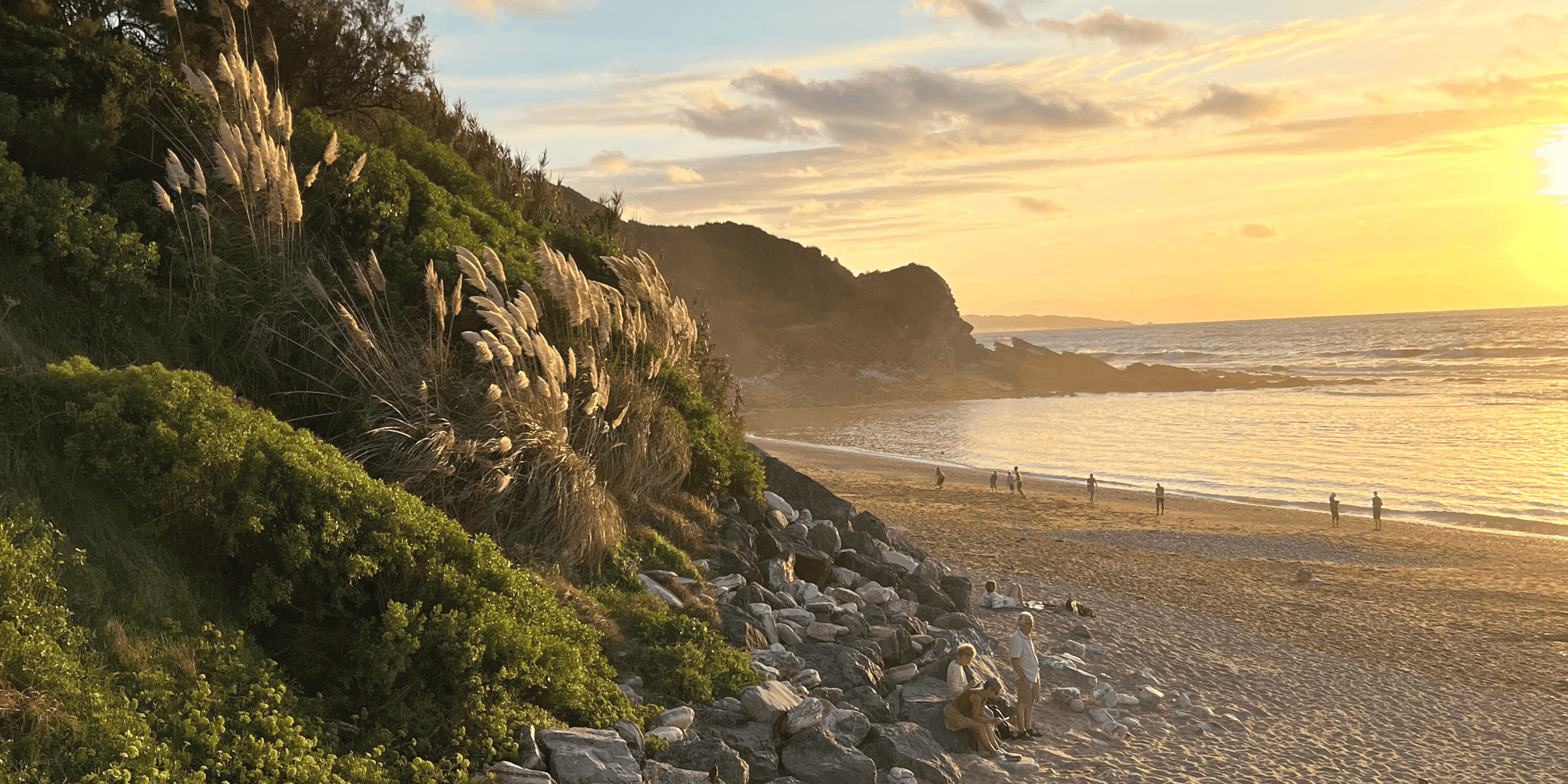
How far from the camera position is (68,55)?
8359mm

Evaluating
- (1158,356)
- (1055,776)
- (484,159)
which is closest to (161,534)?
(1055,776)

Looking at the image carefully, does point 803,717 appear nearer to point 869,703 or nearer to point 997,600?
point 869,703

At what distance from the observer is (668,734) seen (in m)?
6.21

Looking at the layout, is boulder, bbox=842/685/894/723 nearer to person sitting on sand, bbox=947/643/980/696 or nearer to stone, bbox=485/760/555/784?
person sitting on sand, bbox=947/643/980/696

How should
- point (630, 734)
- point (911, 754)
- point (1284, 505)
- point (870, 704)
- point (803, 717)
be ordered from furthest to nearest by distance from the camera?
1. point (1284, 505)
2. point (870, 704)
3. point (911, 754)
4. point (803, 717)
5. point (630, 734)

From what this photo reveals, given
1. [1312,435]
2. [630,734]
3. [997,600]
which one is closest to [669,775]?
[630,734]

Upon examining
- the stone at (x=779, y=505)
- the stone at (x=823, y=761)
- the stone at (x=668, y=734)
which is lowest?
the stone at (x=823, y=761)

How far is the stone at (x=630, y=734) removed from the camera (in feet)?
19.4

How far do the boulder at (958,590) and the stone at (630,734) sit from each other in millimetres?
6651

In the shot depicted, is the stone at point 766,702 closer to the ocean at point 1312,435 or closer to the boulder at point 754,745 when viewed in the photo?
the boulder at point 754,745

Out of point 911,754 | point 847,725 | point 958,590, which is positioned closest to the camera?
point 847,725

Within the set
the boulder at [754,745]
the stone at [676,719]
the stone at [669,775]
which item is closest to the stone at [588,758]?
the stone at [669,775]

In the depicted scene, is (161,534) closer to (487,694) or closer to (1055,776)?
(487,694)

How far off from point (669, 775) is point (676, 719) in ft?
2.09
